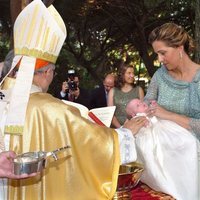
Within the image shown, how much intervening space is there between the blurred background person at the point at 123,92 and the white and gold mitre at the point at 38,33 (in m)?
3.09

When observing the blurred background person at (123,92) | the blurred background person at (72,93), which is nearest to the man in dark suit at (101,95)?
the blurred background person at (72,93)

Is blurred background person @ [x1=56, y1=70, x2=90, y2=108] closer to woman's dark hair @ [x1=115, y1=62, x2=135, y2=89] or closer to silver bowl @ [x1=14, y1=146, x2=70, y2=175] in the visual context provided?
woman's dark hair @ [x1=115, y1=62, x2=135, y2=89]

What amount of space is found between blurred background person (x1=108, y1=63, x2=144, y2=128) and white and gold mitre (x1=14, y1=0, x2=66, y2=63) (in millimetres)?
3089

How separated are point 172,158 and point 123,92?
2985 mm

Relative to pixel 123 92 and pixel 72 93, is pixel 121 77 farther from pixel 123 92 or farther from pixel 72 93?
pixel 72 93

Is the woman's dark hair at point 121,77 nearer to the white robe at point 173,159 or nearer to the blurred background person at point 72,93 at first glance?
the blurred background person at point 72,93

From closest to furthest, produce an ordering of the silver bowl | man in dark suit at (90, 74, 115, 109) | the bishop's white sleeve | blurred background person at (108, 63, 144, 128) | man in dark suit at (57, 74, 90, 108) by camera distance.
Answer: the silver bowl < the bishop's white sleeve < blurred background person at (108, 63, 144, 128) < man in dark suit at (90, 74, 115, 109) < man in dark suit at (57, 74, 90, 108)

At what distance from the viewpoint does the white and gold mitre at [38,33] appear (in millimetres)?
2715

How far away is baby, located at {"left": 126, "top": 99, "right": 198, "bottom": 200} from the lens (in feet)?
9.71

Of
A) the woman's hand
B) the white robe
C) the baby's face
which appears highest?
the baby's face

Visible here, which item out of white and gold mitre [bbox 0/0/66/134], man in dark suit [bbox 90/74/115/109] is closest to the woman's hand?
white and gold mitre [bbox 0/0/66/134]

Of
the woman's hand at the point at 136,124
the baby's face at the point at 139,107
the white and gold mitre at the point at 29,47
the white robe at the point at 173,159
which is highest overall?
the white and gold mitre at the point at 29,47

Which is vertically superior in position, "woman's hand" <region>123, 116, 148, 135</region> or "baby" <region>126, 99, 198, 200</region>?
"woman's hand" <region>123, 116, 148, 135</region>

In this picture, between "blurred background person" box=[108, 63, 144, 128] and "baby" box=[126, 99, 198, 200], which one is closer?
"baby" box=[126, 99, 198, 200]
